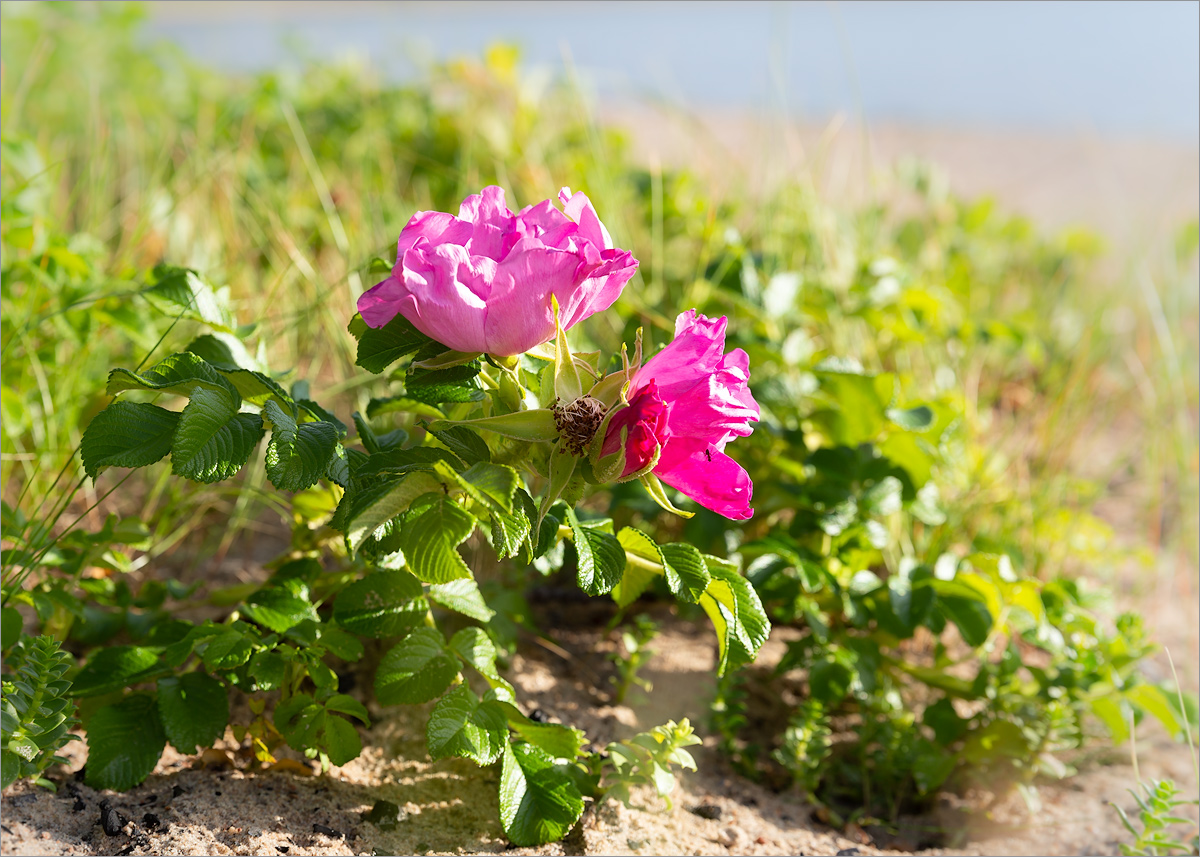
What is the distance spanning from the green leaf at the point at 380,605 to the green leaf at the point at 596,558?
23cm

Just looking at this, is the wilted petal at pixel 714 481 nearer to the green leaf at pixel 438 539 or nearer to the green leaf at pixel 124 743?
the green leaf at pixel 438 539

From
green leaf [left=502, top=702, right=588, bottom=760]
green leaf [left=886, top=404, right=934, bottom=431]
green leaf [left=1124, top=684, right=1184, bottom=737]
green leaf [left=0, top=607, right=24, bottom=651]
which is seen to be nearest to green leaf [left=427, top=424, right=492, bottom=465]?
green leaf [left=502, top=702, right=588, bottom=760]

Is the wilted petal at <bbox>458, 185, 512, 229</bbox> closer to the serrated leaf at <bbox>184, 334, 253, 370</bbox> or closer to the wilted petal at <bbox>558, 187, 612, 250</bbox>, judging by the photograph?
the wilted petal at <bbox>558, 187, 612, 250</bbox>

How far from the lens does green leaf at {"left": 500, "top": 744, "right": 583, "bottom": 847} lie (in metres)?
1.02

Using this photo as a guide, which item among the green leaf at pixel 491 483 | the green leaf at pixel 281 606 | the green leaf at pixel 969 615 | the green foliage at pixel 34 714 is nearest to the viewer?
the green leaf at pixel 491 483

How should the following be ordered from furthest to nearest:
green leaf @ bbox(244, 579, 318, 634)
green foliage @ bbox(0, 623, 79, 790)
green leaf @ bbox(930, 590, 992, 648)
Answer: green leaf @ bbox(930, 590, 992, 648) < green leaf @ bbox(244, 579, 318, 634) < green foliage @ bbox(0, 623, 79, 790)

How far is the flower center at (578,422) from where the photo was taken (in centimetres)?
86

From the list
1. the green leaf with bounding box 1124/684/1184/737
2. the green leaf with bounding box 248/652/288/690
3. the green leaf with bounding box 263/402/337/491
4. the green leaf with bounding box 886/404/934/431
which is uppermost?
the green leaf with bounding box 263/402/337/491

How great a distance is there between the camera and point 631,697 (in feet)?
4.65

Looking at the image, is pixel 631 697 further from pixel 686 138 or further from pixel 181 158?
pixel 181 158

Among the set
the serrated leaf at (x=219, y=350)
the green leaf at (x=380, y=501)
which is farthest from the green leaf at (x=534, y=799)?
the serrated leaf at (x=219, y=350)

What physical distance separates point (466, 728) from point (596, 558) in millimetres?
241

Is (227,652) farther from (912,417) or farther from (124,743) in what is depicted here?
(912,417)

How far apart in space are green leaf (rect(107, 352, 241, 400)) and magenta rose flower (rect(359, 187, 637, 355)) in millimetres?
161
